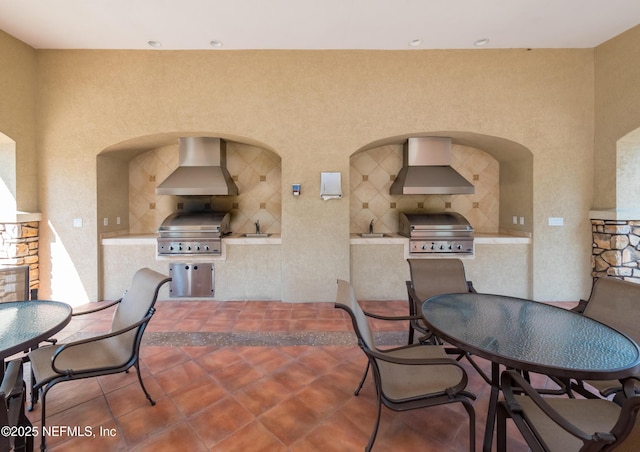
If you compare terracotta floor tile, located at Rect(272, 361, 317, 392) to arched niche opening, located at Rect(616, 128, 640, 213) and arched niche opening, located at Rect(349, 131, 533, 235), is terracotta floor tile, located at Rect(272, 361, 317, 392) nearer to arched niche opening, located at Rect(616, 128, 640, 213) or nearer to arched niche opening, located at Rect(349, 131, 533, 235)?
arched niche opening, located at Rect(349, 131, 533, 235)

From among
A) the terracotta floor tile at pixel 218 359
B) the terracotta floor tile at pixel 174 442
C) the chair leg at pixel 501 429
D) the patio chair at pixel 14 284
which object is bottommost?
the terracotta floor tile at pixel 174 442

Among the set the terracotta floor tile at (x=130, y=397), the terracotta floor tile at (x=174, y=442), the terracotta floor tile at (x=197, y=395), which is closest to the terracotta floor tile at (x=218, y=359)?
the terracotta floor tile at (x=197, y=395)

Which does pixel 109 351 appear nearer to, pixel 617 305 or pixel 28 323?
pixel 28 323

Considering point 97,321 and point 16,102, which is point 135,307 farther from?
point 16,102

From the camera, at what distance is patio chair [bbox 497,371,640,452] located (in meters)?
0.86

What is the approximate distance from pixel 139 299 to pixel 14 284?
96cm

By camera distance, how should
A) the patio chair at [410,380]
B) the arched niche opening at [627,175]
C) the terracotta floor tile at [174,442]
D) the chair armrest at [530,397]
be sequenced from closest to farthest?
the chair armrest at [530,397] → the patio chair at [410,380] → the terracotta floor tile at [174,442] → the arched niche opening at [627,175]

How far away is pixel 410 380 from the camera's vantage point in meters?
1.50

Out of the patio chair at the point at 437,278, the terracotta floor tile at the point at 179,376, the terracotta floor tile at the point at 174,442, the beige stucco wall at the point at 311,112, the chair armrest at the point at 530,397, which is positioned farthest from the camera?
the beige stucco wall at the point at 311,112

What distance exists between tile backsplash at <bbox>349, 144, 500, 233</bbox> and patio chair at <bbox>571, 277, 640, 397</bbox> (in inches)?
107

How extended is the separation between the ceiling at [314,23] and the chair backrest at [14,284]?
2.62 m

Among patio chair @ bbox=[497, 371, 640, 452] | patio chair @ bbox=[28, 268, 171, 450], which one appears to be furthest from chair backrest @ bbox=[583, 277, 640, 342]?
patio chair @ bbox=[28, 268, 171, 450]

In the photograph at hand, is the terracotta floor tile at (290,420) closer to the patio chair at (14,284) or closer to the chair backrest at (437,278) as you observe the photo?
the chair backrest at (437,278)

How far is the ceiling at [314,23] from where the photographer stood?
9.22 feet
